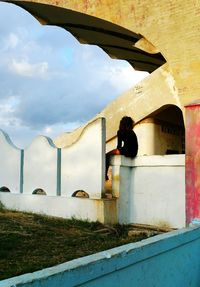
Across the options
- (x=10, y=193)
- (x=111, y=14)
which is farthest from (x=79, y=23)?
(x=10, y=193)

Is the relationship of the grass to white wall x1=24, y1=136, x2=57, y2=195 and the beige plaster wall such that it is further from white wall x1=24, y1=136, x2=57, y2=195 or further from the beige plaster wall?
the beige plaster wall

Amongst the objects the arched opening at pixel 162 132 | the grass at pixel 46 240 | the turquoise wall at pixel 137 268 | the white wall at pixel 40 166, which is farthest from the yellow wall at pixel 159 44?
the turquoise wall at pixel 137 268

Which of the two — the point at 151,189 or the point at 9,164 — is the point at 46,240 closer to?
the point at 151,189

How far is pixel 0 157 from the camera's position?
10938 mm

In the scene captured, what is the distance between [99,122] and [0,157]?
341cm

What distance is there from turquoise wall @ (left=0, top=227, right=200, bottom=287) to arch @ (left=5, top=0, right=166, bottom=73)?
740cm

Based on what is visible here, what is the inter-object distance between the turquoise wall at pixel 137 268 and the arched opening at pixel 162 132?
744cm

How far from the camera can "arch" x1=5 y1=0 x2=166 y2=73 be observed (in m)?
12.2

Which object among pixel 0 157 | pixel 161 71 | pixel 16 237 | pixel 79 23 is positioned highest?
pixel 79 23

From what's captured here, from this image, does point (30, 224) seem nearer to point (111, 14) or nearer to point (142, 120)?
point (142, 120)

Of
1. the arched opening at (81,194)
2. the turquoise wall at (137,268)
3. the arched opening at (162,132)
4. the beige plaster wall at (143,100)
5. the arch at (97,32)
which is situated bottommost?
the turquoise wall at (137,268)

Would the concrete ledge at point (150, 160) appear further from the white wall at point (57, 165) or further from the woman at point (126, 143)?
the white wall at point (57, 165)

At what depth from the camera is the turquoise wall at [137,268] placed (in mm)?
2387

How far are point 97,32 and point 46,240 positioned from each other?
28.7 feet
